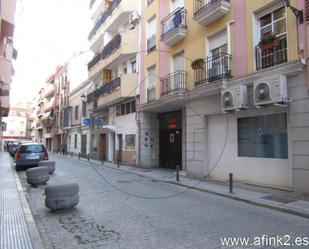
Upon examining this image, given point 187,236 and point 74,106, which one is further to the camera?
point 74,106

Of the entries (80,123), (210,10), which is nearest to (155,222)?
(210,10)

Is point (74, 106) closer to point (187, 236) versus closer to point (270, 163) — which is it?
point (270, 163)

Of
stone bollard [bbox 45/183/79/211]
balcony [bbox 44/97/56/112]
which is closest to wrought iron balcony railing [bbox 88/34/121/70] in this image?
stone bollard [bbox 45/183/79/211]

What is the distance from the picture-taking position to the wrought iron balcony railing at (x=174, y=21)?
16.0 m

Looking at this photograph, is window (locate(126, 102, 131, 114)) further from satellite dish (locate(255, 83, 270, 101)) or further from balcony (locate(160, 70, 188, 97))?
satellite dish (locate(255, 83, 270, 101))

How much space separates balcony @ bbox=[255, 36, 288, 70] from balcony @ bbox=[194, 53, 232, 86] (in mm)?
1450

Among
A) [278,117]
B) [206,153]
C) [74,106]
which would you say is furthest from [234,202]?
[74,106]

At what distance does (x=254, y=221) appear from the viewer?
738 centimetres

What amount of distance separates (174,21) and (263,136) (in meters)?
8.29

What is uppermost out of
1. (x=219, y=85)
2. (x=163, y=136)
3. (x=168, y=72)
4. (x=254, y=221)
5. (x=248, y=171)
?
(x=168, y=72)

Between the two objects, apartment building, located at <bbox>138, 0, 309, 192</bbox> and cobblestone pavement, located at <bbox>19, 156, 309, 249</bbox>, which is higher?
apartment building, located at <bbox>138, 0, 309, 192</bbox>

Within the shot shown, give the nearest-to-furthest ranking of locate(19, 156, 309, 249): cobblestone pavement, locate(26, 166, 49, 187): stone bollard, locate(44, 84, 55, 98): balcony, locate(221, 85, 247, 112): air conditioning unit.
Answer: locate(19, 156, 309, 249): cobblestone pavement < locate(221, 85, 247, 112): air conditioning unit < locate(26, 166, 49, 187): stone bollard < locate(44, 84, 55, 98): balcony

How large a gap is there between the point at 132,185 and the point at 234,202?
4.76 meters

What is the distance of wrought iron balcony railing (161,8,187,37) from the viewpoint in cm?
1605
